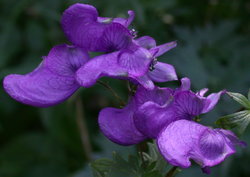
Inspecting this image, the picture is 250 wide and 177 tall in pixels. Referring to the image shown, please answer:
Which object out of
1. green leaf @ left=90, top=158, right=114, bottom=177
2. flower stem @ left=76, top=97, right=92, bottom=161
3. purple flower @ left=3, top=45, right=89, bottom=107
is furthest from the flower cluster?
flower stem @ left=76, top=97, right=92, bottom=161

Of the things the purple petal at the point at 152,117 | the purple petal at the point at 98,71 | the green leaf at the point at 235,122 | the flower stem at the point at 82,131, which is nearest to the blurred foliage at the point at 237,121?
the green leaf at the point at 235,122

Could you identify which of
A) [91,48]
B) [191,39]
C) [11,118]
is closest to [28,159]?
[11,118]

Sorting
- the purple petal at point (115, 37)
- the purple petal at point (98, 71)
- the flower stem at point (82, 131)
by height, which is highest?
the purple petal at point (115, 37)

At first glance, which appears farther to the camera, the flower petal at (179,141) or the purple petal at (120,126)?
the purple petal at (120,126)

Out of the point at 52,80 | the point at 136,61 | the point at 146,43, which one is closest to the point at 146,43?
the point at 146,43

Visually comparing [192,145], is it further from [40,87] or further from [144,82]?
[40,87]

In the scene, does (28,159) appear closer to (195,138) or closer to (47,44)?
(47,44)

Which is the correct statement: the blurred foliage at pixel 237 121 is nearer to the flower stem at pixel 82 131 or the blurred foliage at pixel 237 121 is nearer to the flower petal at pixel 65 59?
the flower petal at pixel 65 59
